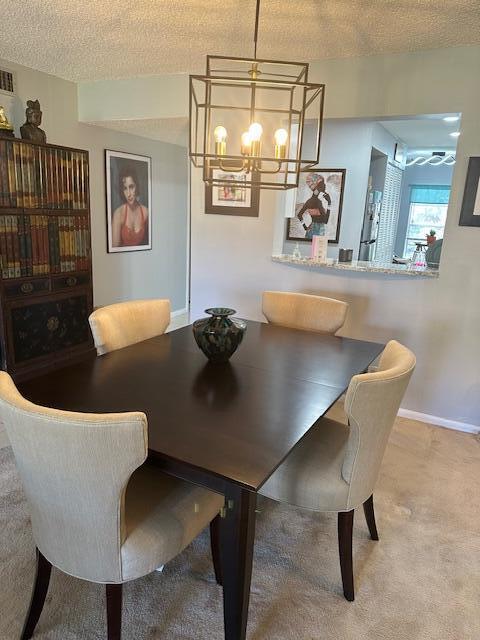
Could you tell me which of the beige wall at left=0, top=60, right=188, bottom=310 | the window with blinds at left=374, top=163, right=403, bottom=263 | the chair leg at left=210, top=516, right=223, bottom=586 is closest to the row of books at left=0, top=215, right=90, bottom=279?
the beige wall at left=0, top=60, right=188, bottom=310

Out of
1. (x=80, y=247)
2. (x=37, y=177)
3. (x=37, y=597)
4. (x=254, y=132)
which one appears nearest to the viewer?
(x=37, y=597)

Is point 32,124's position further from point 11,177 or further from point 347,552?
point 347,552

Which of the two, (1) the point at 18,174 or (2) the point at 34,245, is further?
(2) the point at 34,245

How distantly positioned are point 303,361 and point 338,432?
0.35 m

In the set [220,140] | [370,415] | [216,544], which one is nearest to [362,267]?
[220,140]

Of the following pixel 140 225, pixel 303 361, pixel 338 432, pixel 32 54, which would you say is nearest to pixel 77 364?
pixel 303 361

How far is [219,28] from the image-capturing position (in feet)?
8.45

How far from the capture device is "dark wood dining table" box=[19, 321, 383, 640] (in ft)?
4.14

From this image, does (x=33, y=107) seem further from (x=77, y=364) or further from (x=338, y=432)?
(x=338, y=432)

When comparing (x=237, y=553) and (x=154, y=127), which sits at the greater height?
(x=154, y=127)

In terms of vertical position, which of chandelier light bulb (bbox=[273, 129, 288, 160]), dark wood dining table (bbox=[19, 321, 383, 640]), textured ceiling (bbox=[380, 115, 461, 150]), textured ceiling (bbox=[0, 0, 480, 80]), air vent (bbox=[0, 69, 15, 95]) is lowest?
dark wood dining table (bbox=[19, 321, 383, 640])

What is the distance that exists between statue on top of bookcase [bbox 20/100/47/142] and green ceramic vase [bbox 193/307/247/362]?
2.38 meters

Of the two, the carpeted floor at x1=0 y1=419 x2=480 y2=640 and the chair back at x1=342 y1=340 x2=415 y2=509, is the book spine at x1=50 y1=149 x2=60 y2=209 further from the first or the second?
the chair back at x1=342 y1=340 x2=415 y2=509

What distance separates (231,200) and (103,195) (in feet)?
5.14
